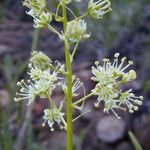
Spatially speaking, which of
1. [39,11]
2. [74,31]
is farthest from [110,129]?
[74,31]

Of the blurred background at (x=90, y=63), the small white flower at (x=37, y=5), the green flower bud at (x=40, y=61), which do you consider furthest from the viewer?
the blurred background at (x=90, y=63)

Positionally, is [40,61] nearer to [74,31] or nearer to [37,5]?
[74,31]

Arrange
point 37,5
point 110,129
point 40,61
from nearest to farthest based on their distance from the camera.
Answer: point 40,61
point 37,5
point 110,129

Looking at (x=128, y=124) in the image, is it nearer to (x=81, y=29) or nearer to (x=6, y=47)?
(x=6, y=47)

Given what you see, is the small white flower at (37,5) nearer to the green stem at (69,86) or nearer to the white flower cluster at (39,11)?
the white flower cluster at (39,11)

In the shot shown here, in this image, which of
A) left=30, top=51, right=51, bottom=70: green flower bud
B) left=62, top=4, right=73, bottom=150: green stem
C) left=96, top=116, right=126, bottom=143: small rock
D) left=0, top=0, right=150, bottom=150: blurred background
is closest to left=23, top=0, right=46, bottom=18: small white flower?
left=62, top=4, right=73, bottom=150: green stem

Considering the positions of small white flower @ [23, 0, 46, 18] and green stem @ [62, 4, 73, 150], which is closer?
green stem @ [62, 4, 73, 150]

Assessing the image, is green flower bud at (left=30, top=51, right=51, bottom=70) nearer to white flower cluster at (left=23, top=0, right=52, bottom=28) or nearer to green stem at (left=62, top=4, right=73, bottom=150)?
green stem at (left=62, top=4, right=73, bottom=150)

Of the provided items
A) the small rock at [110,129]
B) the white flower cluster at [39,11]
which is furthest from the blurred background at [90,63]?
the white flower cluster at [39,11]
